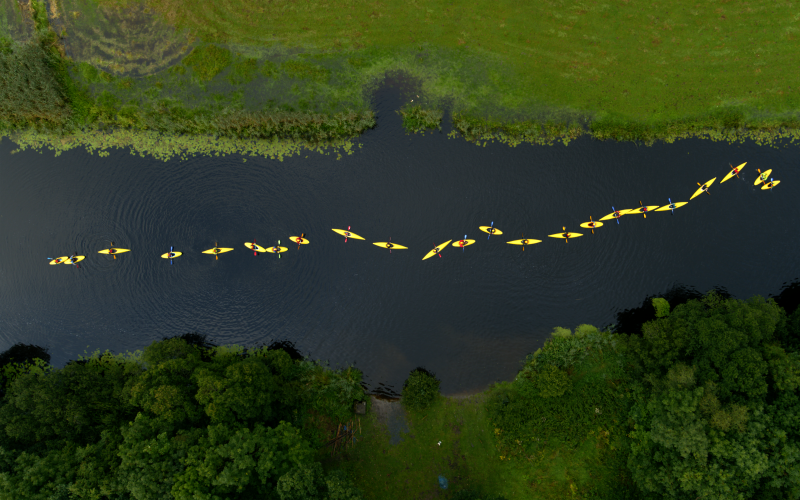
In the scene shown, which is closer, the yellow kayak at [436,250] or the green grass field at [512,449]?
the green grass field at [512,449]

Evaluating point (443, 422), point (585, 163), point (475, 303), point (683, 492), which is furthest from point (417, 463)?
point (585, 163)

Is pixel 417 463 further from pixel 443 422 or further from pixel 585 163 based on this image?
pixel 585 163

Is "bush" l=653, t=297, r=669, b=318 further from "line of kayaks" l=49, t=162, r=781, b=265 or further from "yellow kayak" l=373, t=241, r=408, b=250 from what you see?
"yellow kayak" l=373, t=241, r=408, b=250

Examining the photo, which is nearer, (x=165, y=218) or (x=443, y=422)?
(x=443, y=422)

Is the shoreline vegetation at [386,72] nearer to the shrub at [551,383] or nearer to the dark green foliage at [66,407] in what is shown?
the shrub at [551,383]

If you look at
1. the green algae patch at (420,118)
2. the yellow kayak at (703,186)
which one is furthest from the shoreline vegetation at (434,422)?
the green algae patch at (420,118)

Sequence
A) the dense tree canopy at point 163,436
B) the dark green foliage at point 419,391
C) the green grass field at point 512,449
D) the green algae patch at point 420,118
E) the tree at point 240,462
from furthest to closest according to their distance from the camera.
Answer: the green algae patch at point 420,118 < the dark green foliage at point 419,391 < the green grass field at point 512,449 < the dense tree canopy at point 163,436 < the tree at point 240,462

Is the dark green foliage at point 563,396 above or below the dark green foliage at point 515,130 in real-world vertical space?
below
